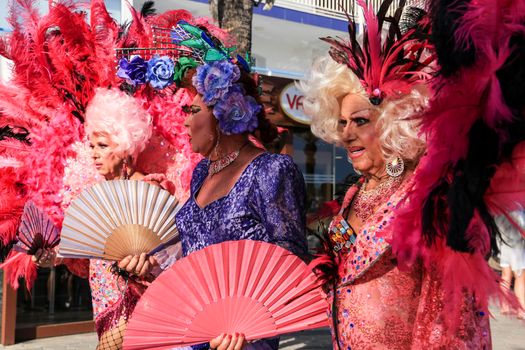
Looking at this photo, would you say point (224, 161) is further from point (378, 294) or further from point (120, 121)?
point (120, 121)

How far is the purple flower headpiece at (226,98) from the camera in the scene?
2539 millimetres

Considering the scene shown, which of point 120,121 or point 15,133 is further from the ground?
point 120,121

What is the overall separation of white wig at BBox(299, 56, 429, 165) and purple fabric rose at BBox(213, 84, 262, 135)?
0.24 m

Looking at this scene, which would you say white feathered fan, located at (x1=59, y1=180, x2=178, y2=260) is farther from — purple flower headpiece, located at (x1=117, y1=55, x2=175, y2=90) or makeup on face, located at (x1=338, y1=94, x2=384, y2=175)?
makeup on face, located at (x1=338, y1=94, x2=384, y2=175)

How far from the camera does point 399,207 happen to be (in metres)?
1.84

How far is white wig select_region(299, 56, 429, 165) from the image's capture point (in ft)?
6.76

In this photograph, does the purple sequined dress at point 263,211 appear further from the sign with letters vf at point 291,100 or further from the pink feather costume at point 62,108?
the sign with letters vf at point 291,100

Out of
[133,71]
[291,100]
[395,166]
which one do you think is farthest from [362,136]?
[291,100]

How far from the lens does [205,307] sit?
6.84 feet

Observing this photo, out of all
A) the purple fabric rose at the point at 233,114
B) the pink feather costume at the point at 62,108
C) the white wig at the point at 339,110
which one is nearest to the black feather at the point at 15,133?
the pink feather costume at the point at 62,108

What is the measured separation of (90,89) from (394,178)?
6.95 feet

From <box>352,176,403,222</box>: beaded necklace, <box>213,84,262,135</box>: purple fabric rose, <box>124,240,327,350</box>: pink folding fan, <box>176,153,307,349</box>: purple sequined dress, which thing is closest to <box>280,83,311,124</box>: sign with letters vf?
<box>213,84,262,135</box>: purple fabric rose

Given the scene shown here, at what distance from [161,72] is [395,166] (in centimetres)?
123

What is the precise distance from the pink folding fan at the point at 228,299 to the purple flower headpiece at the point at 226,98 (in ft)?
2.00
